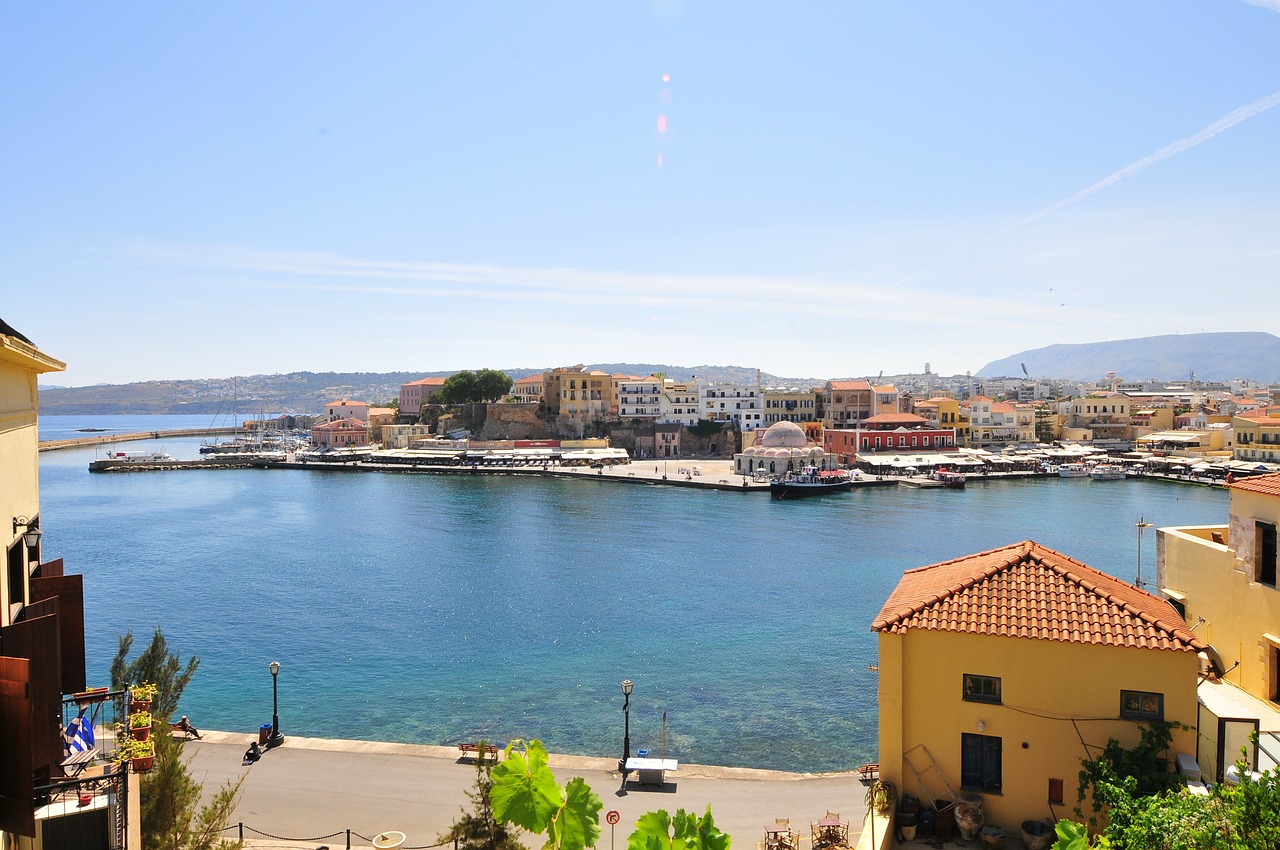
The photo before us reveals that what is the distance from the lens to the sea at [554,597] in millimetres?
18859

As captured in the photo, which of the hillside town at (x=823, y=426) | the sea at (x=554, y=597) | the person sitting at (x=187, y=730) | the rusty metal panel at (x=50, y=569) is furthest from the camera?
the hillside town at (x=823, y=426)

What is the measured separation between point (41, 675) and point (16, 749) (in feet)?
2.50

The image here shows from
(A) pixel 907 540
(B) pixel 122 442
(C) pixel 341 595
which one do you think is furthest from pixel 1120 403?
(B) pixel 122 442

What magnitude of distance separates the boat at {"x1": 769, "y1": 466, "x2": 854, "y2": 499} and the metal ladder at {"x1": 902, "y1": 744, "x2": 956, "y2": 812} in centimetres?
5488

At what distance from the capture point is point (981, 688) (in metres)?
8.09

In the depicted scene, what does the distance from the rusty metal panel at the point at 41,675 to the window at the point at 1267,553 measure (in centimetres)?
1063

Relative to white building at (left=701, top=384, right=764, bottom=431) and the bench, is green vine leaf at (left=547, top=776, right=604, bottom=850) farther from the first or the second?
white building at (left=701, top=384, right=764, bottom=431)

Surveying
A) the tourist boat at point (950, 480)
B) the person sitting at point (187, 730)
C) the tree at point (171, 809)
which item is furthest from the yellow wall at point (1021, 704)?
the tourist boat at point (950, 480)

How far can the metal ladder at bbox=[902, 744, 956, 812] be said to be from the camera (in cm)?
802

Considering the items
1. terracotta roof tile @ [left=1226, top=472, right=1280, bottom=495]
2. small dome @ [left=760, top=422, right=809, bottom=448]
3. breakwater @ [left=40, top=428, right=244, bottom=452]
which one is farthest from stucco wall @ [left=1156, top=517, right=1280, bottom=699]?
breakwater @ [left=40, top=428, right=244, bottom=452]

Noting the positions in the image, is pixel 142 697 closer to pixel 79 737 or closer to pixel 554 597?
pixel 79 737

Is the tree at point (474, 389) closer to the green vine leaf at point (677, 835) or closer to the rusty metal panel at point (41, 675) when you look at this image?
the rusty metal panel at point (41, 675)

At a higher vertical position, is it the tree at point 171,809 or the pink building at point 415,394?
the pink building at point 415,394

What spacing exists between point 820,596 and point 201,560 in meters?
29.0
